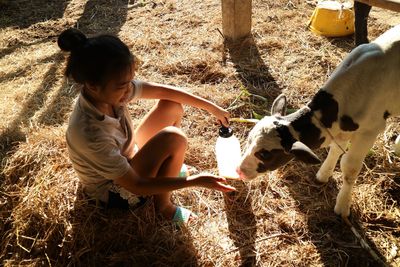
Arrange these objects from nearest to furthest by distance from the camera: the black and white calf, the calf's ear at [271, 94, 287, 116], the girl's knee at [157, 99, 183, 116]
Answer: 1. the black and white calf
2. the calf's ear at [271, 94, 287, 116]
3. the girl's knee at [157, 99, 183, 116]

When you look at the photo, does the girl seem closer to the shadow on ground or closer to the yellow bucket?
the shadow on ground

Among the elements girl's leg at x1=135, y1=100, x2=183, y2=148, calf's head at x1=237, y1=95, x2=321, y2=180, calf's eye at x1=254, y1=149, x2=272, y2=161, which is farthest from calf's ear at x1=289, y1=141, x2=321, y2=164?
girl's leg at x1=135, y1=100, x2=183, y2=148

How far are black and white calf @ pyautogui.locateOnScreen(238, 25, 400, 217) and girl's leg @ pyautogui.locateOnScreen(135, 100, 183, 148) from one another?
67 cm

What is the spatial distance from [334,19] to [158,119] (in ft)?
11.6

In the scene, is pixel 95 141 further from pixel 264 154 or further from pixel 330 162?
pixel 330 162

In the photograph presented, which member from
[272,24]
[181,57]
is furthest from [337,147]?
[272,24]

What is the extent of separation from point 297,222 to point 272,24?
380 centimetres

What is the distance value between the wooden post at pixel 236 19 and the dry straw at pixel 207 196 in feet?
0.93

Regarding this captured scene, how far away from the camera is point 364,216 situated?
2895mm

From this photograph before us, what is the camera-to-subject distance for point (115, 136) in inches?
94.0

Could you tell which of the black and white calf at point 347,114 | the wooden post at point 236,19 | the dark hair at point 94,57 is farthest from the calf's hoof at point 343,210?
the wooden post at point 236,19

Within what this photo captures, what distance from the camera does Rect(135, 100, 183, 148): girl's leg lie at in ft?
9.61

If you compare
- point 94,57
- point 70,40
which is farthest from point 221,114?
point 70,40

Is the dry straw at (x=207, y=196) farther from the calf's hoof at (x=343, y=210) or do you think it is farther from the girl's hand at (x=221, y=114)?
the girl's hand at (x=221, y=114)
